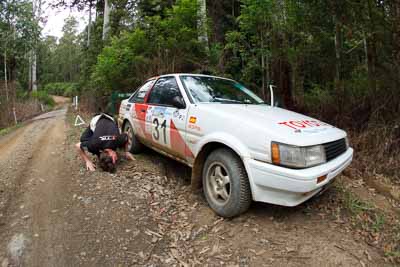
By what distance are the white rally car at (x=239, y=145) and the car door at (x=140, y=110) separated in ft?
1.25

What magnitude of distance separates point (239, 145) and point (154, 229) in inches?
51.5

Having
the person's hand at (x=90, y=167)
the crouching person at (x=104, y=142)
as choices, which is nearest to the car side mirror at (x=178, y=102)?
the crouching person at (x=104, y=142)

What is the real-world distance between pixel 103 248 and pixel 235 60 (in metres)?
6.41

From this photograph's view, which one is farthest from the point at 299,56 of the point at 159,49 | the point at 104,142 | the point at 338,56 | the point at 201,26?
the point at 104,142

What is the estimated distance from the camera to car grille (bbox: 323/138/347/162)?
2.63m

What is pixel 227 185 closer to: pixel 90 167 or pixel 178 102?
pixel 178 102

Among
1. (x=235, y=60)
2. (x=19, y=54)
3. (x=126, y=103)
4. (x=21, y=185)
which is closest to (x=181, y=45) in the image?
(x=235, y=60)

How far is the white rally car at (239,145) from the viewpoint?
2.38m

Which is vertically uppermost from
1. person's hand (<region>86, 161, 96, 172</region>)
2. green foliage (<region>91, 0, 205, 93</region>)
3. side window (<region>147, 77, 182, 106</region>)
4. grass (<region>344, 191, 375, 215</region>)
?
green foliage (<region>91, 0, 205, 93</region>)

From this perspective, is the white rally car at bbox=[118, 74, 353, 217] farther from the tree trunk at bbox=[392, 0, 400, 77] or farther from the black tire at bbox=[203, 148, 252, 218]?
the tree trunk at bbox=[392, 0, 400, 77]

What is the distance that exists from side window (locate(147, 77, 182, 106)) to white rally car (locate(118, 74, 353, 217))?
2cm

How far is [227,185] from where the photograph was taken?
2.84 metres

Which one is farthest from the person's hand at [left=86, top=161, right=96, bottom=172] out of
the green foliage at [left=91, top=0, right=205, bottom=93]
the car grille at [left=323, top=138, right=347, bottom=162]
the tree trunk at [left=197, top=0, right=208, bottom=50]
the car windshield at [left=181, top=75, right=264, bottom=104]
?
the tree trunk at [left=197, top=0, right=208, bottom=50]

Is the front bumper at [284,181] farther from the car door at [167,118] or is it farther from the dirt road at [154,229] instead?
the car door at [167,118]
